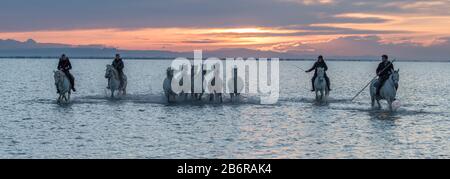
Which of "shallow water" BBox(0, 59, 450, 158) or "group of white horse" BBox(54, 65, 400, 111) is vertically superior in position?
"group of white horse" BBox(54, 65, 400, 111)

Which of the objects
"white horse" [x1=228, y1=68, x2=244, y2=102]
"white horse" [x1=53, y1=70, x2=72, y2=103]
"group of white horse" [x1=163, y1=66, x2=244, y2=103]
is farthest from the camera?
"white horse" [x1=228, y1=68, x2=244, y2=102]

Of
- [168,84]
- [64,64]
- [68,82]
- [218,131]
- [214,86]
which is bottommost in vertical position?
[218,131]

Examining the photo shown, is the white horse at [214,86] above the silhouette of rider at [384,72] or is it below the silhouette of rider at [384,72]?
below

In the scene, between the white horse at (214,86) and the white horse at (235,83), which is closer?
the white horse at (214,86)

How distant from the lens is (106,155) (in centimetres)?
1922

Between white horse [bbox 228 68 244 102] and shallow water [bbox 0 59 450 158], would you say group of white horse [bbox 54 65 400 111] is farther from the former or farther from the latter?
shallow water [bbox 0 59 450 158]

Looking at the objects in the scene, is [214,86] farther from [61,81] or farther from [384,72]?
[384,72]

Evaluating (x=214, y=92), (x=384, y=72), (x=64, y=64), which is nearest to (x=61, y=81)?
(x=64, y=64)

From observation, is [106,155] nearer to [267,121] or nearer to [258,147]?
[258,147]

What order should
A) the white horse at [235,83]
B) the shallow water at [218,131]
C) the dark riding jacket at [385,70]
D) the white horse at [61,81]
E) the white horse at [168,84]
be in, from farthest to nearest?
the white horse at [235,83] < the white horse at [168,84] < the white horse at [61,81] < the dark riding jacket at [385,70] < the shallow water at [218,131]

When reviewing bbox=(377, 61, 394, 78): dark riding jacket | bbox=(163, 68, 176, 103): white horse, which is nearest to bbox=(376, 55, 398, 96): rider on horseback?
bbox=(377, 61, 394, 78): dark riding jacket

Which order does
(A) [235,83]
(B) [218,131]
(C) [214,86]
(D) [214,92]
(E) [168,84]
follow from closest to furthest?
(B) [218,131], (E) [168,84], (C) [214,86], (D) [214,92], (A) [235,83]

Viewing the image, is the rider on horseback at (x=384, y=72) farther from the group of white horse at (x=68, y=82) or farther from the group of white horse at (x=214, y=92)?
the group of white horse at (x=68, y=82)

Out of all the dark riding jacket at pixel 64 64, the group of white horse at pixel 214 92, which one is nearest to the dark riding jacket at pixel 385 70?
the group of white horse at pixel 214 92
